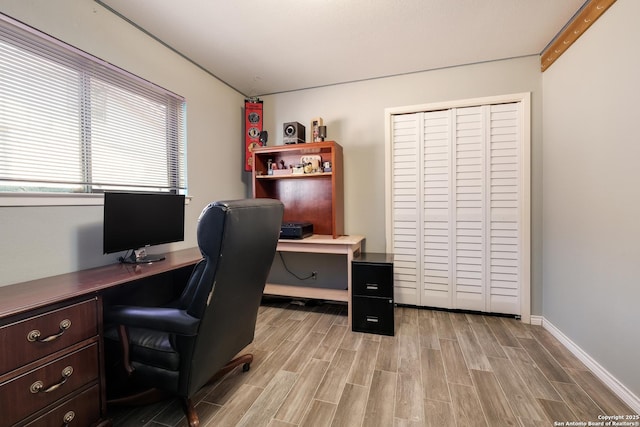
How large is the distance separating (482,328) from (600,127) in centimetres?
181

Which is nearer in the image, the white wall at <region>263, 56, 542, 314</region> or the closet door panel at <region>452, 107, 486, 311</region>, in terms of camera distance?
the white wall at <region>263, 56, 542, 314</region>

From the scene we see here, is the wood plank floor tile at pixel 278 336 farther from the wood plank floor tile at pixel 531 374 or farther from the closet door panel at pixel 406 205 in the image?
the wood plank floor tile at pixel 531 374

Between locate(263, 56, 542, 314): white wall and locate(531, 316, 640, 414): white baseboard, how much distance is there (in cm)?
40

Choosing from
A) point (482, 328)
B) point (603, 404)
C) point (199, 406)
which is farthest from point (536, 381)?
point (199, 406)

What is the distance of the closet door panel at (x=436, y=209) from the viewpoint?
2826mm

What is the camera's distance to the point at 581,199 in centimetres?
199

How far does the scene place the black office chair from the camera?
119 cm

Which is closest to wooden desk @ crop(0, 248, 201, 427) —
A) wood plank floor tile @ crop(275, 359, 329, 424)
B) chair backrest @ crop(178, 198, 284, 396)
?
chair backrest @ crop(178, 198, 284, 396)

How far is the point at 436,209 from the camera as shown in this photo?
2863 mm

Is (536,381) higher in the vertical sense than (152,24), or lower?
lower

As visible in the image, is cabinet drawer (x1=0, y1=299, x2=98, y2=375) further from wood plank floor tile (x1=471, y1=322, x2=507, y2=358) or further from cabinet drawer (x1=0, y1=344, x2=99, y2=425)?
wood plank floor tile (x1=471, y1=322, x2=507, y2=358)

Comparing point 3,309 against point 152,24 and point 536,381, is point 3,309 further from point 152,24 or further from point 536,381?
point 536,381

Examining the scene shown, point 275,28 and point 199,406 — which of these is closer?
point 199,406

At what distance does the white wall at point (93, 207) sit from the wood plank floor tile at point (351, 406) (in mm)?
1847
